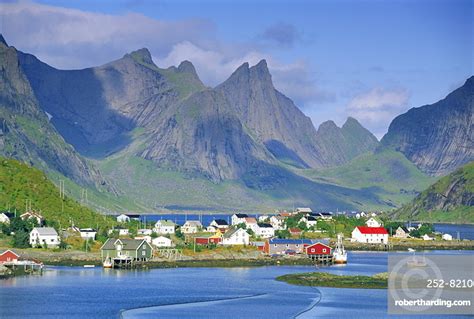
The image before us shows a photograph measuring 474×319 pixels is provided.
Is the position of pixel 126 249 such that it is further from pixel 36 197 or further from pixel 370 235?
pixel 370 235

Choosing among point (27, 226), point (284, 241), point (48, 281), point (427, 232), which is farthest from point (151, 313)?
point (427, 232)

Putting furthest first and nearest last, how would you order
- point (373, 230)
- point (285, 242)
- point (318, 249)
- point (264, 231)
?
point (264, 231) → point (373, 230) → point (285, 242) → point (318, 249)

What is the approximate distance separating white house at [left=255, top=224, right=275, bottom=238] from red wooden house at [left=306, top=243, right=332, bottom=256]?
33277 mm

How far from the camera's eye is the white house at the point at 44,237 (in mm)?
117812

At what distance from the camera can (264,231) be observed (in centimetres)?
16700

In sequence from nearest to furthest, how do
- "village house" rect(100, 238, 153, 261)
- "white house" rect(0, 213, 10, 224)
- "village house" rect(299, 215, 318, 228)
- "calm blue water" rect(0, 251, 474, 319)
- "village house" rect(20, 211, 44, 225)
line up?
"calm blue water" rect(0, 251, 474, 319) < "village house" rect(100, 238, 153, 261) < "white house" rect(0, 213, 10, 224) < "village house" rect(20, 211, 44, 225) < "village house" rect(299, 215, 318, 228)

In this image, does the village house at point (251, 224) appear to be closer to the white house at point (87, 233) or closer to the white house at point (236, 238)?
the white house at point (236, 238)

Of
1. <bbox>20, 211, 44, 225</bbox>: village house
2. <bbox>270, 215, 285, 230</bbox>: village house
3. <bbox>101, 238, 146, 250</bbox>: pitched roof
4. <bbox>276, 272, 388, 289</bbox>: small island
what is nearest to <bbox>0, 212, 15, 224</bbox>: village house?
<bbox>20, 211, 44, 225</bbox>: village house

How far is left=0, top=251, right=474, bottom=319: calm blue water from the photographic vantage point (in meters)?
74.5

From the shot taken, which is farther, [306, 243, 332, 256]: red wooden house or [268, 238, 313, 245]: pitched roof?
[268, 238, 313, 245]: pitched roof

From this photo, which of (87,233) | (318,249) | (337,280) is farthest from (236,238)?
(337,280)

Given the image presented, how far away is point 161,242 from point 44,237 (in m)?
19.0

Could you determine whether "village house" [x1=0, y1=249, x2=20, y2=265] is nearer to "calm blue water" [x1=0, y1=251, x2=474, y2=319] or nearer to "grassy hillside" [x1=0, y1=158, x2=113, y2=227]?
"calm blue water" [x1=0, y1=251, x2=474, y2=319]

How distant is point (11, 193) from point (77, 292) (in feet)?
171
